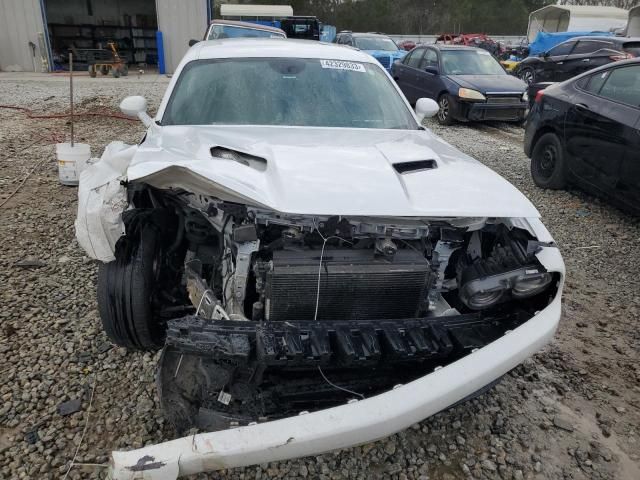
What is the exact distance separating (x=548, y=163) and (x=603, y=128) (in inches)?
41.5

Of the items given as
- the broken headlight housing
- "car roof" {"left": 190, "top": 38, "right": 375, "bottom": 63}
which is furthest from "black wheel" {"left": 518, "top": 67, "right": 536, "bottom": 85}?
the broken headlight housing

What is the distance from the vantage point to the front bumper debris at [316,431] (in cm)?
148

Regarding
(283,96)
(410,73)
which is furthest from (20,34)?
(283,96)

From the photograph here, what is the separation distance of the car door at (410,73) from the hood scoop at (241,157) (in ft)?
27.8

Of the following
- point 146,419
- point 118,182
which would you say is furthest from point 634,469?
point 118,182

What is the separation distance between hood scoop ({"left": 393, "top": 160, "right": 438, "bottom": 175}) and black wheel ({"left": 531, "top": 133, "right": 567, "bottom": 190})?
12.4 ft

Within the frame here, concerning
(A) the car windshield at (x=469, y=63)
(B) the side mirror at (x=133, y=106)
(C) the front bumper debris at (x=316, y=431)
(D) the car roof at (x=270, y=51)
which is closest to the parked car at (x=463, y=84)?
(A) the car windshield at (x=469, y=63)

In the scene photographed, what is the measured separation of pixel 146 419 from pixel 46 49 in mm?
18532

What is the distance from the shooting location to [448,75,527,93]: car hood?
870 cm

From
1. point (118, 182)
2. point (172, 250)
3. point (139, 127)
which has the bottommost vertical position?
point (139, 127)

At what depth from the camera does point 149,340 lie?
2514 mm

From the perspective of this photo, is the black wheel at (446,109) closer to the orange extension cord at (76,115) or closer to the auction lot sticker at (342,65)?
the auction lot sticker at (342,65)

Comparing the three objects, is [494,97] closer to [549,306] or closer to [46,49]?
[549,306]

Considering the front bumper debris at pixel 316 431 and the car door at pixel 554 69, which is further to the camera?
the car door at pixel 554 69
